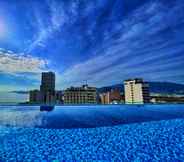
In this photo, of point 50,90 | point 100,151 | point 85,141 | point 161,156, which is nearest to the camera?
point 161,156

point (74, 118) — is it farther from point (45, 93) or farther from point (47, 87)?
point (47, 87)

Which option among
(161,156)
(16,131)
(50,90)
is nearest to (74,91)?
(50,90)

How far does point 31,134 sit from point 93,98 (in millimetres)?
82596

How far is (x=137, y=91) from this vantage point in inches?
3979

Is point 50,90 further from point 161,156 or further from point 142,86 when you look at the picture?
point 161,156

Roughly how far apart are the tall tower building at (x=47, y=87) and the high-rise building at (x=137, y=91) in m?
40.3

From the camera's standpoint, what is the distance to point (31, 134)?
1191cm

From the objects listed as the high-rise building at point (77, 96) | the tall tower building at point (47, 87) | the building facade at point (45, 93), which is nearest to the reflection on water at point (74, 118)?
the high-rise building at point (77, 96)

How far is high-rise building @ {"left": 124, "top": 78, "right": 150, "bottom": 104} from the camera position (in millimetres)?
98750

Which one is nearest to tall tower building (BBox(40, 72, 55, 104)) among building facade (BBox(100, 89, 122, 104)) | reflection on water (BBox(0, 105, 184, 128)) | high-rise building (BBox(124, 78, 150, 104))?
building facade (BBox(100, 89, 122, 104))

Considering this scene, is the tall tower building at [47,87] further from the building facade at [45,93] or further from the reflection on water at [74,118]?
the reflection on water at [74,118]

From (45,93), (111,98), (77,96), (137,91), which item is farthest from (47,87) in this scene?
(137,91)

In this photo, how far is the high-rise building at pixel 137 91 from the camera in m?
98.8

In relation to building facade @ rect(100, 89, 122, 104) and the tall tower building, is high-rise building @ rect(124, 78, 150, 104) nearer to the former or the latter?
building facade @ rect(100, 89, 122, 104)
